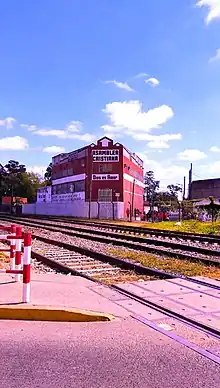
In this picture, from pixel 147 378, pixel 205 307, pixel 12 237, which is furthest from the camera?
pixel 12 237

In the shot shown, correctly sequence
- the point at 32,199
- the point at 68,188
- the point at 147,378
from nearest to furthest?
the point at 147,378 → the point at 68,188 → the point at 32,199

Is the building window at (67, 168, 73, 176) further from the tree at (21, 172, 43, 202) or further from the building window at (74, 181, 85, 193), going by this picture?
the tree at (21, 172, 43, 202)

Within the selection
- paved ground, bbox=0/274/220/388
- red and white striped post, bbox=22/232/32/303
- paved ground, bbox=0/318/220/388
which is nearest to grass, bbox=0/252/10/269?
red and white striped post, bbox=22/232/32/303

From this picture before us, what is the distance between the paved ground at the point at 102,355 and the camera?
13.0ft

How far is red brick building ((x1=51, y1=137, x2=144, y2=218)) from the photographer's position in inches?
2635

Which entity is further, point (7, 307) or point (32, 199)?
point (32, 199)

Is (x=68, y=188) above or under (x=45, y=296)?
above

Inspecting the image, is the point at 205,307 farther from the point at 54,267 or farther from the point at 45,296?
the point at 54,267

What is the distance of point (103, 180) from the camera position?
7025 centimetres

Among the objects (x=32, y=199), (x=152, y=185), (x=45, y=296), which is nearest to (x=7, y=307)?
(x=45, y=296)

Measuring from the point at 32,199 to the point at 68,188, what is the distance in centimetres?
5038

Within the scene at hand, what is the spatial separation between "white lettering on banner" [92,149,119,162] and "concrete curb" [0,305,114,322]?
63864 millimetres

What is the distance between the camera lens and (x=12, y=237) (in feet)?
25.1

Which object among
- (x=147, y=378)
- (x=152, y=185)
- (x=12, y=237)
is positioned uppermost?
(x=152, y=185)
